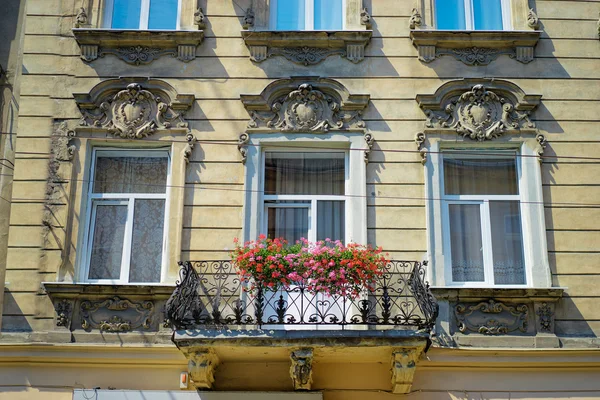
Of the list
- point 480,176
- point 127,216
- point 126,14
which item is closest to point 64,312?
point 127,216

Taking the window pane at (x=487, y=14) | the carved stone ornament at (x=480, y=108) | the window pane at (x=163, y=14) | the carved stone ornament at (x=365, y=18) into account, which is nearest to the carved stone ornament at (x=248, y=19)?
the window pane at (x=163, y=14)

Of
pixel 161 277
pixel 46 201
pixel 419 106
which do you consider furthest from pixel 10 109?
pixel 419 106

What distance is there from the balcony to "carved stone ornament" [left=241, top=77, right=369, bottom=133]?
2.04 meters

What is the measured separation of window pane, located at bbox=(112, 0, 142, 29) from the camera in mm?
10930

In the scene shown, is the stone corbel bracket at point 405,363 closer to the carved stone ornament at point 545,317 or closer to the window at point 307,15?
the carved stone ornament at point 545,317

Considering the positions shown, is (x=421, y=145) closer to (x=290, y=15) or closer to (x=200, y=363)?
(x=290, y=15)

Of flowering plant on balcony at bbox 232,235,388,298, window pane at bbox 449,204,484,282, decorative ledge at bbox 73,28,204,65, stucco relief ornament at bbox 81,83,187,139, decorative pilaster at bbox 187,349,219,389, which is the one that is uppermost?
decorative ledge at bbox 73,28,204,65

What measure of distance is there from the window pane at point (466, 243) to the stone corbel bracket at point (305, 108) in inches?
63.3

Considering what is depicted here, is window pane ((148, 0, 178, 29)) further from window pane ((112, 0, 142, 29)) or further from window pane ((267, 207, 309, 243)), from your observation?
window pane ((267, 207, 309, 243))

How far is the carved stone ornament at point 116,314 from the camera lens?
372 inches

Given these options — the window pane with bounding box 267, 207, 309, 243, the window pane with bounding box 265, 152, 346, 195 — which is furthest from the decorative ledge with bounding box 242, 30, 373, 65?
the window pane with bounding box 267, 207, 309, 243

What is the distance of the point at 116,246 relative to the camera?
10.0m

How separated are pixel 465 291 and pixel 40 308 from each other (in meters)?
5.31

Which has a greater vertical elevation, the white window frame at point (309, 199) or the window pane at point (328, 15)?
the window pane at point (328, 15)
